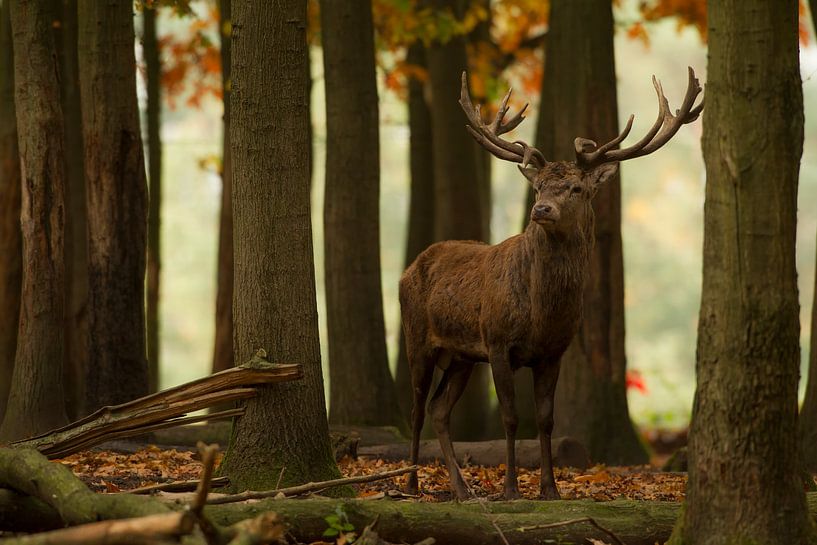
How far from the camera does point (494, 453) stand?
1130 centimetres

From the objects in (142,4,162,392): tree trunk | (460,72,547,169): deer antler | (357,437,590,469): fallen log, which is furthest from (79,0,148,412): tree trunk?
(142,4,162,392): tree trunk

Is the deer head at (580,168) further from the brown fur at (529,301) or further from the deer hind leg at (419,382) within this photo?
the deer hind leg at (419,382)

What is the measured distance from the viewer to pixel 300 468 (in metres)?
8.12

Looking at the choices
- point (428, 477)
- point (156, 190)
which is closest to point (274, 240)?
point (428, 477)

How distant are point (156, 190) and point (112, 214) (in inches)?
222

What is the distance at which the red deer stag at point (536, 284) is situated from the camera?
29.7 feet

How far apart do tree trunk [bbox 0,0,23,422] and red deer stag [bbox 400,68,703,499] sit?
4.84 metres

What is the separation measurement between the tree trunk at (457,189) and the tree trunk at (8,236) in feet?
19.3

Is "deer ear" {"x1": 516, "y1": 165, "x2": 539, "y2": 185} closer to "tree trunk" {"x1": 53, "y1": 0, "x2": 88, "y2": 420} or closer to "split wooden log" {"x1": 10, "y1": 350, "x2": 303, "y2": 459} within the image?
"split wooden log" {"x1": 10, "y1": 350, "x2": 303, "y2": 459}

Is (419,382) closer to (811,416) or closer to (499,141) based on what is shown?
(499,141)

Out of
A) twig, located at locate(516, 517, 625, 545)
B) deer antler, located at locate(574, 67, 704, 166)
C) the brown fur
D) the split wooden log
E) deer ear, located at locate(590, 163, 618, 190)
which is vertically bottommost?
twig, located at locate(516, 517, 625, 545)

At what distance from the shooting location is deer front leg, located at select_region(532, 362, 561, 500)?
906 cm

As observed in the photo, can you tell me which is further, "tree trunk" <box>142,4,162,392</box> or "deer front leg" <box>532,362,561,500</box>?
"tree trunk" <box>142,4,162,392</box>

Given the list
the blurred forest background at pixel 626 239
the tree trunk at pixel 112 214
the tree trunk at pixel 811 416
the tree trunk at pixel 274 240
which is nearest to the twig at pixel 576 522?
the tree trunk at pixel 274 240
